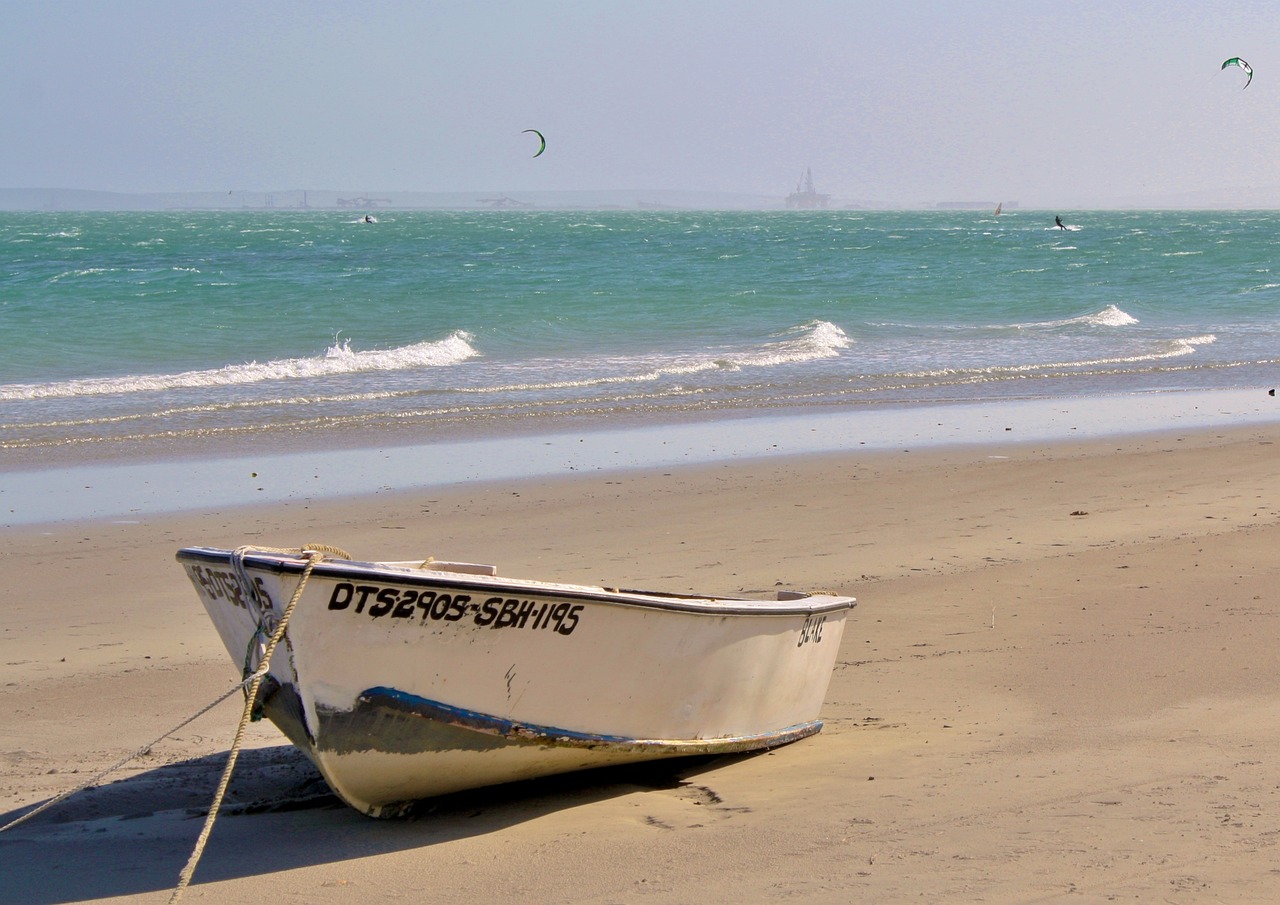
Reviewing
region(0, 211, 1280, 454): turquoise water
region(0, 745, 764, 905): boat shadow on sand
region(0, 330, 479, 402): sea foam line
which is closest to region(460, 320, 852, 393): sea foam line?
region(0, 211, 1280, 454): turquoise water

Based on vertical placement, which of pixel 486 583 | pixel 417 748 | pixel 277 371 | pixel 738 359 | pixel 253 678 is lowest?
pixel 277 371

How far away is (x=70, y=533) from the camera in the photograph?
9086mm

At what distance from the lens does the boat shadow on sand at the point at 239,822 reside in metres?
4.14

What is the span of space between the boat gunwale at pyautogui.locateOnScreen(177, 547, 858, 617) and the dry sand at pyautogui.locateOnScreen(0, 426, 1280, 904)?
2.17 feet

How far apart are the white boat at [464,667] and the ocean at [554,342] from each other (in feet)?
28.8

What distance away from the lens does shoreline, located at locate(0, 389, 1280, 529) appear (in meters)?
10.4

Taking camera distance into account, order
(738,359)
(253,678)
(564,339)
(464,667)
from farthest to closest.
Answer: (564,339) < (738,359) < (464,667) < (253,678)

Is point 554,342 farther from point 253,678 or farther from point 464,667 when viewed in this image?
point 253,678

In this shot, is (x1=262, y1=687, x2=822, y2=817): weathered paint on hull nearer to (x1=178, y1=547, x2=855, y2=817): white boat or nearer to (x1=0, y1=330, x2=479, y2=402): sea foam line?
(x1=178, y1=547, x2=855, y2=817): white boat

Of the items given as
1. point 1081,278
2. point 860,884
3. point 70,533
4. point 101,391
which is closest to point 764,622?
→ point 860,884

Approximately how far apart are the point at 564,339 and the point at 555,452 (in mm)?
11539

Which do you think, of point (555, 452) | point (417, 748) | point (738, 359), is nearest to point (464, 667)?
point (417, 748)

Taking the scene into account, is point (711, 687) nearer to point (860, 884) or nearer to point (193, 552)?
point (860, 884)

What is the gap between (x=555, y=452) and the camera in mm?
12547
